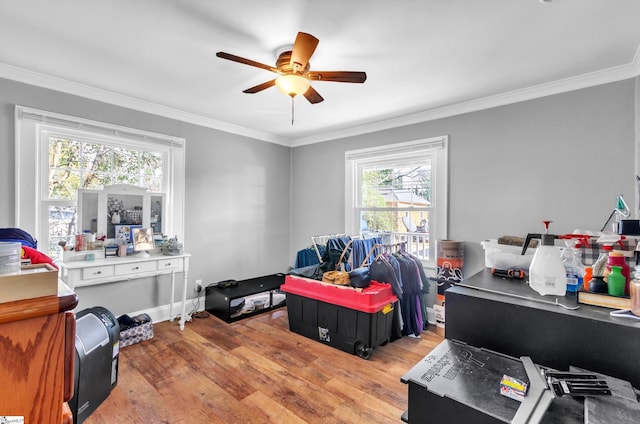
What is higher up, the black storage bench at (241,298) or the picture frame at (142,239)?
the picture frame at (142,239)

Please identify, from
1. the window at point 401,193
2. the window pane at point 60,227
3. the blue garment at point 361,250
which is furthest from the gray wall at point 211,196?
the blue garment at point 361,250

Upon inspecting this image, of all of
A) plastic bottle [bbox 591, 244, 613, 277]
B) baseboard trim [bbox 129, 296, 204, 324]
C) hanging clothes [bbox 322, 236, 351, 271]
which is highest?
plastic bottle [bbox 591, 244, 613, 277]

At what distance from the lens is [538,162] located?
108 inches

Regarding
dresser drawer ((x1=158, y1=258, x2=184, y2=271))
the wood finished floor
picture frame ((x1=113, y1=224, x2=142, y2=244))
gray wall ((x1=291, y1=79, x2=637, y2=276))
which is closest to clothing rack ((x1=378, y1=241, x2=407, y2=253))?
gray wall ((x1=291, y1=79, x2=637, y2=276))

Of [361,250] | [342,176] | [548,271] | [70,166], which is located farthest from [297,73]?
[70,166]

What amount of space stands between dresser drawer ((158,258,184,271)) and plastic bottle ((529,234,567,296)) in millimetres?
3099

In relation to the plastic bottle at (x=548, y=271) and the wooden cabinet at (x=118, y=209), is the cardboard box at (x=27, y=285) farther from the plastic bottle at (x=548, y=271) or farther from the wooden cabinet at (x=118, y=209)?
the wooden cabinet at (x=118, y=209)

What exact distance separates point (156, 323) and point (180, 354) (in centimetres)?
89

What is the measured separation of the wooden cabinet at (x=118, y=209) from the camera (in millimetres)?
2826

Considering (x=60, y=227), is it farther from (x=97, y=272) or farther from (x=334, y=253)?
(x=334, y=253)

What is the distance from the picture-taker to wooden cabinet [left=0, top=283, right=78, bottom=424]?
0.47 metres

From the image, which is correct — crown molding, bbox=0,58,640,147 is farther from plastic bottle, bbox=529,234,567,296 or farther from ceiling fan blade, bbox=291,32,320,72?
plastic bottle, bbox=529,234,567,296

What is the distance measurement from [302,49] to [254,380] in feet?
7.60

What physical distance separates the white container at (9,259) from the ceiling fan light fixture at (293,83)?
1793mm
